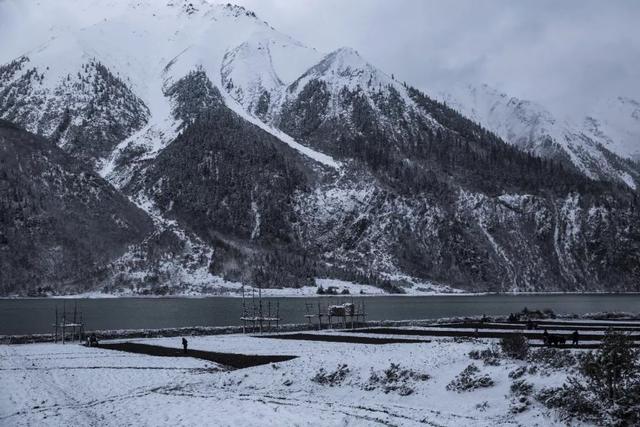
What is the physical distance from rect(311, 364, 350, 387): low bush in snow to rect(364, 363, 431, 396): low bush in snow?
70.9 inches

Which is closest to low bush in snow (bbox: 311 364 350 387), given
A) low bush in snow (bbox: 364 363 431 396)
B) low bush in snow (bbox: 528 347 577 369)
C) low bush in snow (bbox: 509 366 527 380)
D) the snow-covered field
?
the snow-covered field

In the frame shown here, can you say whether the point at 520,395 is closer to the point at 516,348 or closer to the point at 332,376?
the point at 516,348

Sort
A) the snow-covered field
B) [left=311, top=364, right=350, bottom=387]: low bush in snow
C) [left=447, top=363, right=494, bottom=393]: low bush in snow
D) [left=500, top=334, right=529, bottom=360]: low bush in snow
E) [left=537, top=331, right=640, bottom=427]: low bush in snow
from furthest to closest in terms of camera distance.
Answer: [left=311, top=364, right=350, bottom=387]: low bush in snow
[left=500, top=334, right=529, bottom=360]: low bush in snow
[left=447, top=363, right=494, bottom=393]: low bush in snow
the snow-covered field
[left=537, top=331, right=640, bottom=427]: low bush in snow

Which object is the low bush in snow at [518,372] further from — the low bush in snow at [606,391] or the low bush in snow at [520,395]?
the low bush in snow at [606,391]

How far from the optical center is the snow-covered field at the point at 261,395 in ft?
100

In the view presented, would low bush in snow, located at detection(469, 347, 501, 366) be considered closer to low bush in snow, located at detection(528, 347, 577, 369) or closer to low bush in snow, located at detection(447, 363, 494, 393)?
low bush in snow, located at detection(447, 363, 494, 393)

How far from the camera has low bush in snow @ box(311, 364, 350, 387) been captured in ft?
127

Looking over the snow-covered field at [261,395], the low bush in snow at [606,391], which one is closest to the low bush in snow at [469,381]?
the snow-covered field at [261,395]

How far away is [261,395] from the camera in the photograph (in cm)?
3672

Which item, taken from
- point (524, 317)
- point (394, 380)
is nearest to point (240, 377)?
point (394, 380)

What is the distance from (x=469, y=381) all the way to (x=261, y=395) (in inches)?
407

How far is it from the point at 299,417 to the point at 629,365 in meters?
13.3

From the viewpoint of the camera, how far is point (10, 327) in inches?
4003

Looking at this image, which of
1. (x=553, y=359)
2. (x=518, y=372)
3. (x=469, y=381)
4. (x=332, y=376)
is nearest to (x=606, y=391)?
(x=518, y=372)
